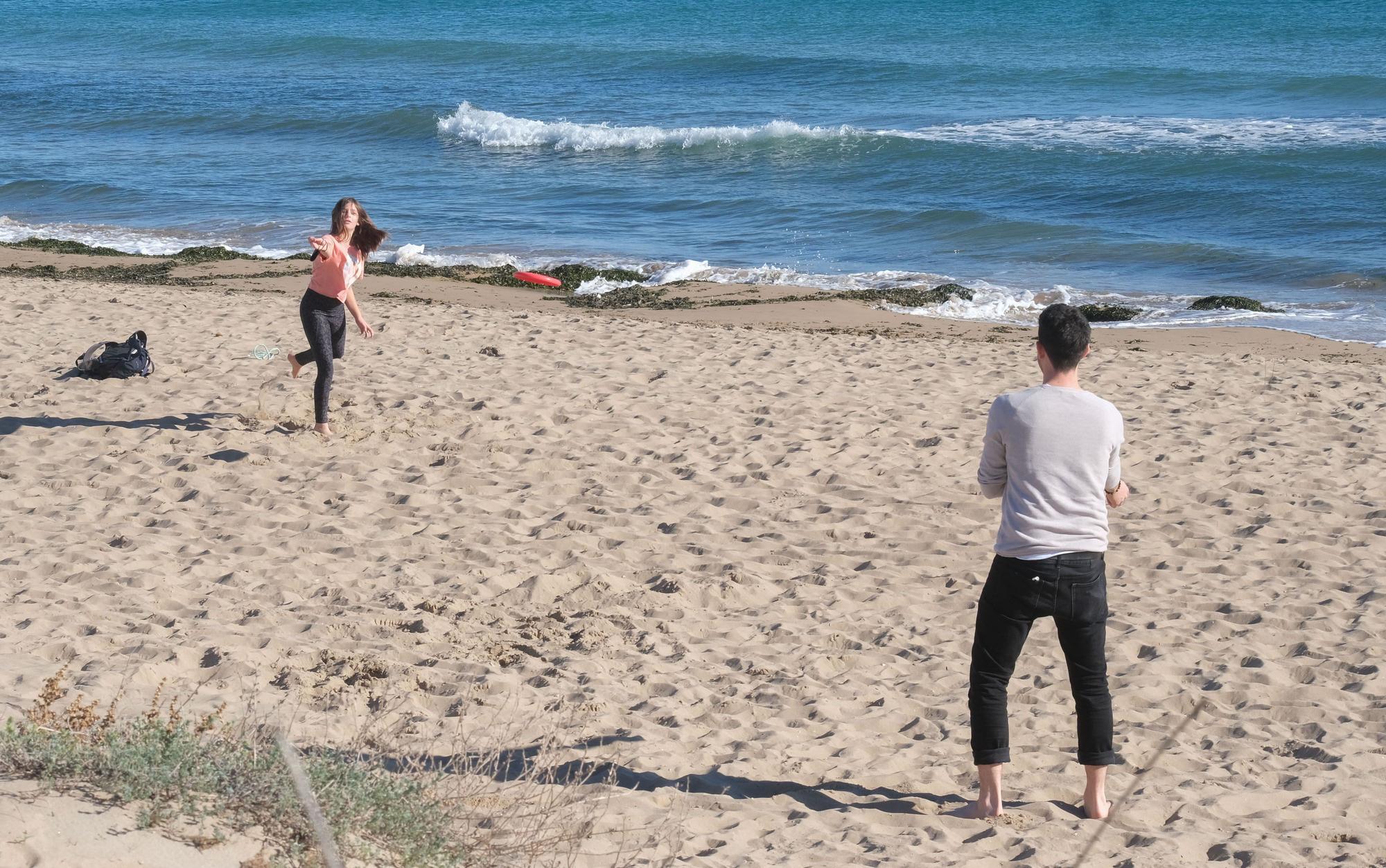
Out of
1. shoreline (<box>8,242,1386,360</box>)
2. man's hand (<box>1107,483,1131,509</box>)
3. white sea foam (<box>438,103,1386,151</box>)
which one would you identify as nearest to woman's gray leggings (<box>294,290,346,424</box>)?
man's hand (<box>1107,483,1131,509</box>)

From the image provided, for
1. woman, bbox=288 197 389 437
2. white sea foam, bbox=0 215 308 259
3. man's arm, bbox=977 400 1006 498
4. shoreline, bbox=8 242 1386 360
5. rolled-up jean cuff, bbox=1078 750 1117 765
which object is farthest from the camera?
white sea foam, bbox=0 215 308 259

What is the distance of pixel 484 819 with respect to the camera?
3.75 m

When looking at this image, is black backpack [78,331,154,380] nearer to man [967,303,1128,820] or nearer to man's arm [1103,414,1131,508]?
man [967,303,1128,820]

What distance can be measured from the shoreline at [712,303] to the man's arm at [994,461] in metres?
9.12

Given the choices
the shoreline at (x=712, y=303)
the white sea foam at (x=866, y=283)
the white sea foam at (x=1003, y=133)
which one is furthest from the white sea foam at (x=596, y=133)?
the shoreline at (x=712, y=303)

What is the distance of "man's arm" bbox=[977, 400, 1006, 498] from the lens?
3.90 metres

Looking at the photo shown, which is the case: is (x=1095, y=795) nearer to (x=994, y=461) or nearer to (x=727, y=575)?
(x=994, y=461)

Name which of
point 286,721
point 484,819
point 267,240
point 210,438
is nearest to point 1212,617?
point 484,819

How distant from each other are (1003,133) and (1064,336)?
23.8 meters

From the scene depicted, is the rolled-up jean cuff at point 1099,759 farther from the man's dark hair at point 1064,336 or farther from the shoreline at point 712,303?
the shoreline at point 712,303

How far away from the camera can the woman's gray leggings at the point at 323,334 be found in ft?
25.2

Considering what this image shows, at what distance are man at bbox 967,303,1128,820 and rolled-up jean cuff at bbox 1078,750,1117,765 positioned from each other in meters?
0.09

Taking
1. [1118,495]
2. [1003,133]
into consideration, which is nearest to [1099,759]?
[1118,495]

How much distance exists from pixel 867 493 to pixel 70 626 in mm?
4258
